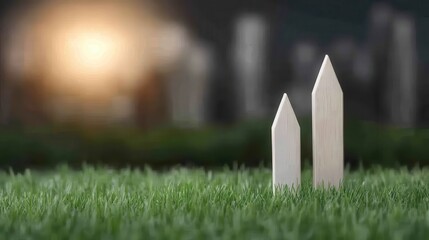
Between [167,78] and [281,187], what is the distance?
3823 mm

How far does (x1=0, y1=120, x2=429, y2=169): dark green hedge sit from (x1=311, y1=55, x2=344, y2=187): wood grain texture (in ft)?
10.9

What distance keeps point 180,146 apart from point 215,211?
4.24 metres

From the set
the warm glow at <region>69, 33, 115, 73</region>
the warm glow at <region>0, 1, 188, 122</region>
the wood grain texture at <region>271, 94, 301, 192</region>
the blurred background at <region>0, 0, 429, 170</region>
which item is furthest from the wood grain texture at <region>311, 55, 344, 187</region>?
the warm glow at <region>69, 33, 115, 73</region>

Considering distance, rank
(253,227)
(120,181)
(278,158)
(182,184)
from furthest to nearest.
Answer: (120,181) → (182,184) → (278,158) → (253,227)

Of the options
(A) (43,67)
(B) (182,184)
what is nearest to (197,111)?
(A) (43,67)

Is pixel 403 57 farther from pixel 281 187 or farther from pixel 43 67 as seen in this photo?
pixel 281 187

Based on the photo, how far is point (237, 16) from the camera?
316 inches

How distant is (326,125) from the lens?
446 centimetres

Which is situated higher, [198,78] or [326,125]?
[198,78]

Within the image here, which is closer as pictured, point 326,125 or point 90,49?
point 326,125

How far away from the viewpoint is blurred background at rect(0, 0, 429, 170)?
25.9 ft

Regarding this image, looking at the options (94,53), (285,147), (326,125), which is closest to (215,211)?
(285,147)

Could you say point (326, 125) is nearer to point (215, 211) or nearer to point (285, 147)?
point (285, 147)

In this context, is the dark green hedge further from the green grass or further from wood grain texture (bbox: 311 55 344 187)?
wood grain texture (bbox: 311 55 344 187)
